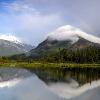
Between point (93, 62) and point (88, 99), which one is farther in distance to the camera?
point (93, 62)

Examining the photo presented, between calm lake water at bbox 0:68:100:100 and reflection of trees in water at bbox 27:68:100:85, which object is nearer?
calm lake water at bbox 0:68:100:100

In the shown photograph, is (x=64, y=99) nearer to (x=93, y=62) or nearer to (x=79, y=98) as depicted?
(x=79, y=98)

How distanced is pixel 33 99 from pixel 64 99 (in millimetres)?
3926

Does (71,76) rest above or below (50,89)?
above

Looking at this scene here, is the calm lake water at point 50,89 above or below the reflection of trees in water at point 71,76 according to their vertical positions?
below

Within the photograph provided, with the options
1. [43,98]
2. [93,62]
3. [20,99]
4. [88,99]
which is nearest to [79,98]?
[88,99]

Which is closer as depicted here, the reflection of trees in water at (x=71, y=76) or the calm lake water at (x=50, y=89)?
the calm lake water at (x=50, y=89)

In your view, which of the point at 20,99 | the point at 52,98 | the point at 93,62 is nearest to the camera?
the point at 20,99

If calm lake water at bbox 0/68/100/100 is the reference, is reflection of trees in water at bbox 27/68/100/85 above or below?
above

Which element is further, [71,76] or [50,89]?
[71,76]

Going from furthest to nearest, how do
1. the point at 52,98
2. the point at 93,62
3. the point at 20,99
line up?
the point at 93,62 → the point at 52,98 → the point at 20,99

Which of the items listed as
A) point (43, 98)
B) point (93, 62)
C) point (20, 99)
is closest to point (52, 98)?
point (43, 98)

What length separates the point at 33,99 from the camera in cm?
3897

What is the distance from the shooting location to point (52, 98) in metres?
40.9
